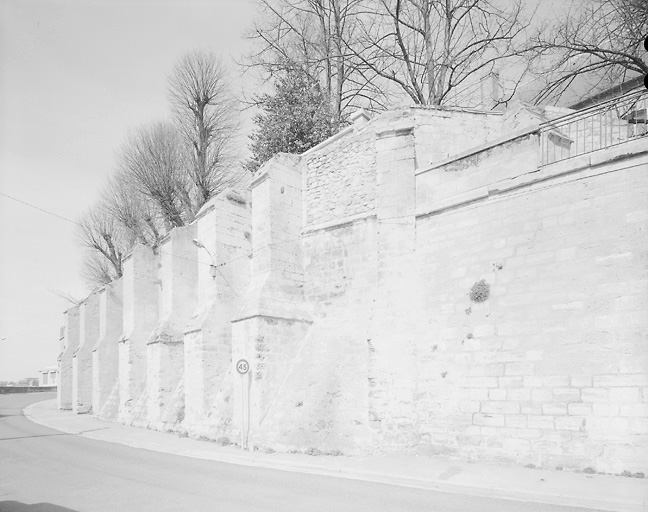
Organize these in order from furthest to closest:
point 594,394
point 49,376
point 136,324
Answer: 1. point 49,376
2. point 136,324
3. point 594,394

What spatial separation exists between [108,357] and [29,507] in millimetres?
19869

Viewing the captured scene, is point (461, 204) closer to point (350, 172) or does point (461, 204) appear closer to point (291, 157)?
point (350, 172)

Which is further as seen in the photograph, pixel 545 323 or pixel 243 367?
pixel 243 367

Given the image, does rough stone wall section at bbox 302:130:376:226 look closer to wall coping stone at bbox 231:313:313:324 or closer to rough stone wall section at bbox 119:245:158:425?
wall coping stone at bbox 231:313:313:324

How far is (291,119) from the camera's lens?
20.3 metres

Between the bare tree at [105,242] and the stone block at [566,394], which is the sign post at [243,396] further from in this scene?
the bare tree at [105,242]

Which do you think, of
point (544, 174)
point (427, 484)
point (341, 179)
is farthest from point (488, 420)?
point (341, 179)

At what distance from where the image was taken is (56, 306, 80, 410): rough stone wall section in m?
30.7

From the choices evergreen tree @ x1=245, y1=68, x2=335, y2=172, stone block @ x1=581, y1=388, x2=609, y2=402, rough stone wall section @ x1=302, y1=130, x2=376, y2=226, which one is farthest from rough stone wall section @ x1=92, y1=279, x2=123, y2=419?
stone block @ x1=581, y1=388, x2=609, y2=402

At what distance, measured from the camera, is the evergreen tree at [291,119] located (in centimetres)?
2025

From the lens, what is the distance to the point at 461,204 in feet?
37.3

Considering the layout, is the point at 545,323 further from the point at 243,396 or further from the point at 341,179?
the point at 243,396

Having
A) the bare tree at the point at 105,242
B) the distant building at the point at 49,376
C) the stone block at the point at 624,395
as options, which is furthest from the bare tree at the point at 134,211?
the distant building at the point at 49,376

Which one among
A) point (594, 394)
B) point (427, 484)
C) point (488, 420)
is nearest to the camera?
point (427, 484)
